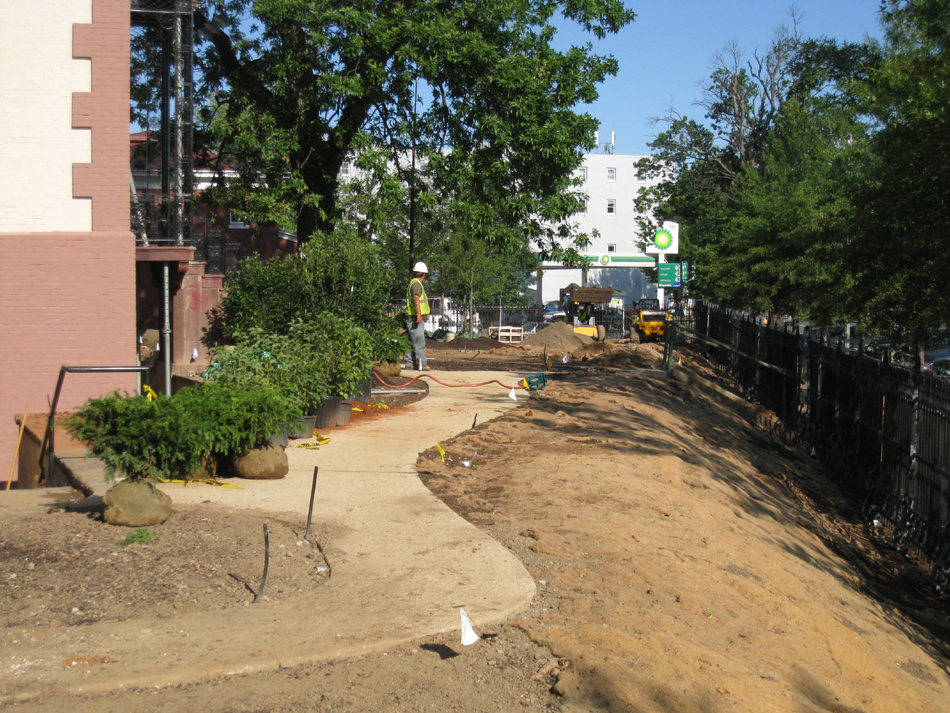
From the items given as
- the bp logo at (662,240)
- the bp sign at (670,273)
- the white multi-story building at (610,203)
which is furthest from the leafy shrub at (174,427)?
the white multi-story building at (610,203)

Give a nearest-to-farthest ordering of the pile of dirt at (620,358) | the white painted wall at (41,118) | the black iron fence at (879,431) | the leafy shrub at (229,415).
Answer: the leafy shrub at (229,415) < the black iron fence at (879,431) < the white painted wall at (41,118) < the pile of dirt at (620,358)

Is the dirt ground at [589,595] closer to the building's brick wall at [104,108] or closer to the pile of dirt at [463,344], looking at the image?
the building's brick wall at [104,108]

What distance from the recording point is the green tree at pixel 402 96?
1623cm

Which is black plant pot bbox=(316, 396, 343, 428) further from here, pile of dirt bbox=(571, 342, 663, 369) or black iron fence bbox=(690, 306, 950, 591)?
pile of dirt bbox=(571, 342, 663, 369)

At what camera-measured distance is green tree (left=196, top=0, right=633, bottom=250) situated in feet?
53.3

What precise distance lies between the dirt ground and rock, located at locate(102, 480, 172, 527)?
12cm

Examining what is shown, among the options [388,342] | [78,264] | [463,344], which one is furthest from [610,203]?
[78,264]

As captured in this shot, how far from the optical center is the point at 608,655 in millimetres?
4391

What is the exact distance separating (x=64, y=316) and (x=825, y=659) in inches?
364

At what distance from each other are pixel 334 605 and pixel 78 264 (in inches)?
292

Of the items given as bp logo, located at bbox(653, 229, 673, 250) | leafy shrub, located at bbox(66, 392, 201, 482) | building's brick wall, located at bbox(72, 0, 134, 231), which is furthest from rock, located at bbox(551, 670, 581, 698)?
bp logo, located at bbox(653, 229, 673, 250)

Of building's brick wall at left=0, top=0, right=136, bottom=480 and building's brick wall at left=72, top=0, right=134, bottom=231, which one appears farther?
building's brick wall at left=72, top=0, right=134, bottom=231

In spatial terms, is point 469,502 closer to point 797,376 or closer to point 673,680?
point 673,680

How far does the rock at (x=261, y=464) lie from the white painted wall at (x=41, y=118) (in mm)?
4619
